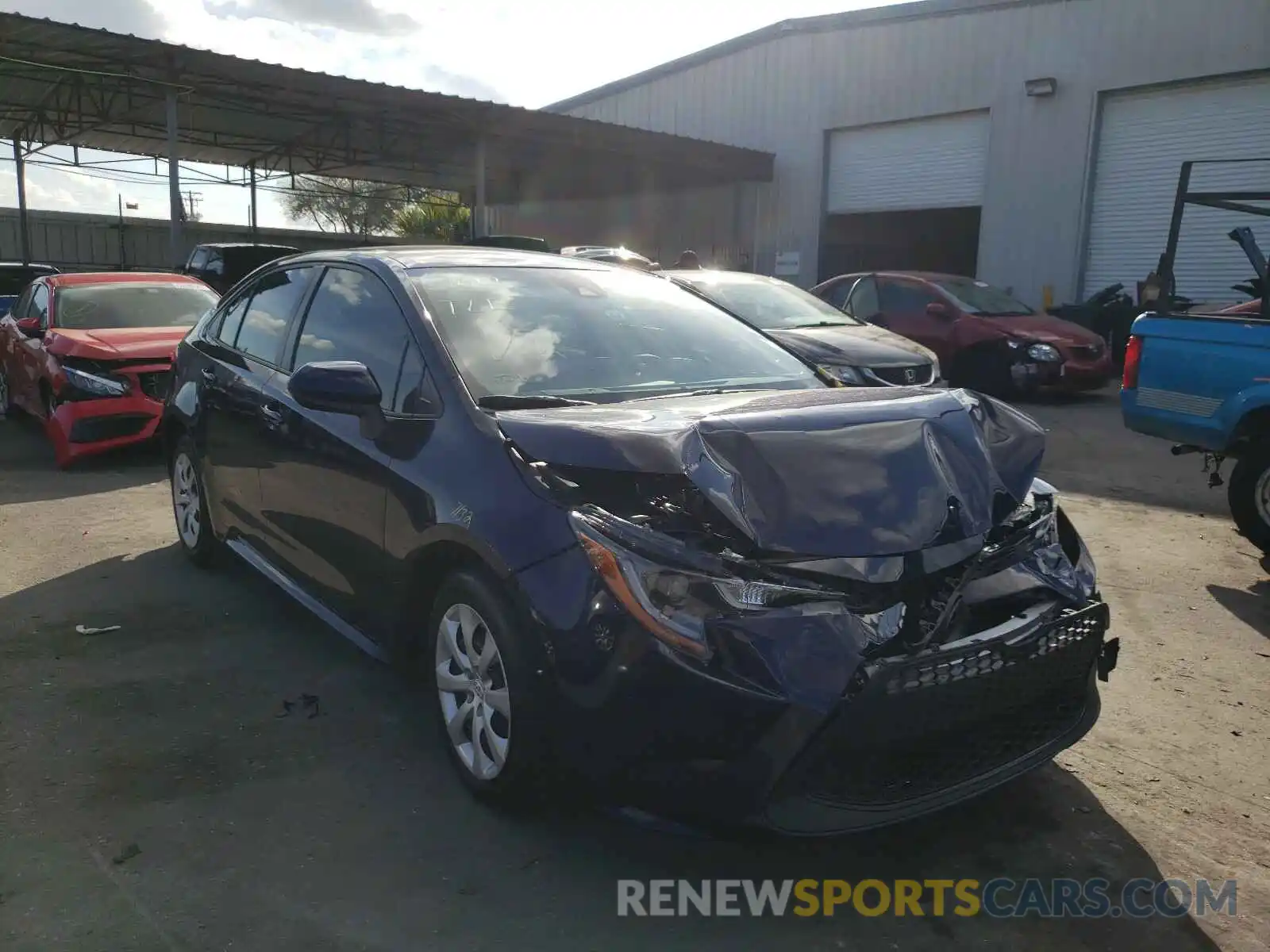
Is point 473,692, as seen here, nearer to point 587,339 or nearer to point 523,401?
point 523,401

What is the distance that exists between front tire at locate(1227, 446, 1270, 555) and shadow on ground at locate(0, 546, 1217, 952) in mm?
3181

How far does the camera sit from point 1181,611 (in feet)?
15.4

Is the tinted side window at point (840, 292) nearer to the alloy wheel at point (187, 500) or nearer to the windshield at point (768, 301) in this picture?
the windshield at point (768, 301)

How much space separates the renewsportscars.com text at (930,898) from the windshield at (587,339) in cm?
150

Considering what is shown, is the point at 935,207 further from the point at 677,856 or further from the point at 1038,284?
the point at 677,856

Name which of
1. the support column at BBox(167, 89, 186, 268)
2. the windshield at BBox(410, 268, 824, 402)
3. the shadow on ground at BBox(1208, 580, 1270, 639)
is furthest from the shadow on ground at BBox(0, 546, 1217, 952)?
the support column at BBox(167, 89, 186, 268)

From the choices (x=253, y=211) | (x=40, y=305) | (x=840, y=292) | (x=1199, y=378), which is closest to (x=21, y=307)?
(x=40, y=305)

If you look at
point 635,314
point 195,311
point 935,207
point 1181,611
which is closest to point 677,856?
point 635,314

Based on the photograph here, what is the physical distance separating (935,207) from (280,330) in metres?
17.5

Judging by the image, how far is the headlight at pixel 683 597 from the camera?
2.30 metres

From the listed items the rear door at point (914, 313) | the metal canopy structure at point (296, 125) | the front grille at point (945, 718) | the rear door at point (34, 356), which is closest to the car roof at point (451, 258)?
the front grille at point (945, 718)

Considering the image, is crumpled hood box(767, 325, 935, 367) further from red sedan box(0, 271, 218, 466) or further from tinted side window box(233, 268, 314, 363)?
red sedan box(0, 271, 218, 466)

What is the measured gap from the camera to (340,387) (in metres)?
3.13

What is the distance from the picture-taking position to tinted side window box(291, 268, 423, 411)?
3359 millimetres
